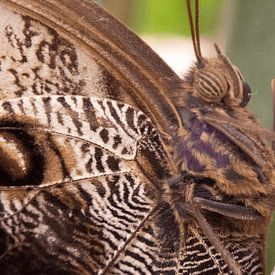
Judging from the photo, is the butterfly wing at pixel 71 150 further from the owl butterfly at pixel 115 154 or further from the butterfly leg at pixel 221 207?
the butterfly leg at pixel 221 207

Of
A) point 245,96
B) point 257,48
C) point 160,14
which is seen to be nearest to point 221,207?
point 245,96

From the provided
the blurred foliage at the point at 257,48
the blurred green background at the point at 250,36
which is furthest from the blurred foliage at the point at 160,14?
the blurred foliage at the point at 257,48

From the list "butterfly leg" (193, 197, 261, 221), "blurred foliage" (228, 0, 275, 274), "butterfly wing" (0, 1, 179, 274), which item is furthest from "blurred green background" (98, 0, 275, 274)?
"butterfly wing" (0, 1, 179, 274)

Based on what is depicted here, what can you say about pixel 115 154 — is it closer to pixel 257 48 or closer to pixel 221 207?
pixel 221 207

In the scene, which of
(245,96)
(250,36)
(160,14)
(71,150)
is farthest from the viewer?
(160,14)

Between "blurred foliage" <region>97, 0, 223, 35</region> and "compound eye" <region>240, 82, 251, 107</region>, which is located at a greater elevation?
"blurred foliage" <region>97, 0, 223, 35</region>

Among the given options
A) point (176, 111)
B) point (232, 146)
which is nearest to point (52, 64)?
point (176, 111)

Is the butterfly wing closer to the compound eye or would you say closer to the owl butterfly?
the owl butterfly

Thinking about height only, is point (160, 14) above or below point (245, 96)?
above

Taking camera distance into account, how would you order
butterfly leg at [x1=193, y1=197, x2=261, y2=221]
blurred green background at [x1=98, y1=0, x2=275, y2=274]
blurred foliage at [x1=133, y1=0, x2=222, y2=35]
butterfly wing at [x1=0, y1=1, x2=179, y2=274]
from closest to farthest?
butterfly wing at [x1=0, y1=1, x2=179, y2=274] < butterfly leg at [x1=193, y1=197, x2=261, y2=221] < blurred green background at [x1=98, y1=0, x2=275, y2=274] < blurred foliage at [x1=133, y1=0, x2=222, y2=35]
